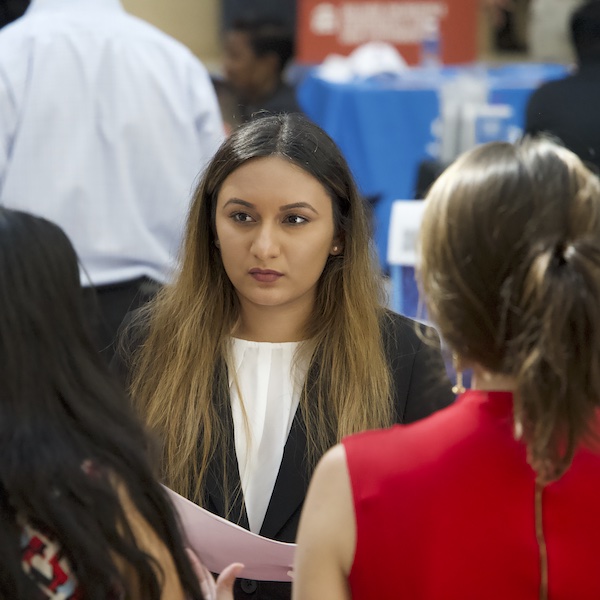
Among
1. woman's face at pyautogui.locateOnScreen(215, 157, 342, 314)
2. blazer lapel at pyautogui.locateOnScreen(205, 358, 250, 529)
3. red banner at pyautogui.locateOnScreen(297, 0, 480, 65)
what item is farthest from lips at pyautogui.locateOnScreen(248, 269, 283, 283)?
red banner at pyautogui.locateOnScreen(297, 0, 480, 65)

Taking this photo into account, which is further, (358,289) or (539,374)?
(358,289)

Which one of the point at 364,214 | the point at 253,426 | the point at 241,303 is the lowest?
the point at 253,426

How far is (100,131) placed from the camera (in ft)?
9.33

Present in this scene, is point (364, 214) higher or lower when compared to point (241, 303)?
higher

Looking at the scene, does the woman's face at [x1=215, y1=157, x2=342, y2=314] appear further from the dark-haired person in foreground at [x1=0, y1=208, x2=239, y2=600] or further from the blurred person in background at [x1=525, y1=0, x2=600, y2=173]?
the blurred person in background at [x1=525, y1=0, x2=600, y2=173]

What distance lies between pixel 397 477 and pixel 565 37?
645 centimetres

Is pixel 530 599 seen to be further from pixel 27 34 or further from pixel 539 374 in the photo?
pixel 27 34

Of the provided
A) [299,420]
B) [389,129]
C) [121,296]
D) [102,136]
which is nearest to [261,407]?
[299,420]

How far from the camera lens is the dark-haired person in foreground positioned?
114cm

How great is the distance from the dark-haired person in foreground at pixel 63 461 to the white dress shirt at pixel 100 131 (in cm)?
161

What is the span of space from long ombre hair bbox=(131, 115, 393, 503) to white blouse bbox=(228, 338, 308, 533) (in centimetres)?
2

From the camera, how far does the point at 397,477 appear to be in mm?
1134

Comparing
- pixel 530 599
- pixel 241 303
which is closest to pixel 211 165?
pixel 241 303

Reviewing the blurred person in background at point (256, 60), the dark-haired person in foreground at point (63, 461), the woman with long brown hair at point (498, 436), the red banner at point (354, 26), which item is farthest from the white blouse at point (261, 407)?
the red banner at point (354, 26)
